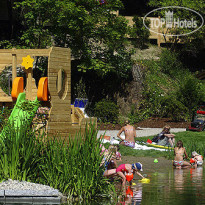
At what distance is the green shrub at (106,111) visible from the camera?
28250 mm

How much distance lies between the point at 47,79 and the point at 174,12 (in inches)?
996

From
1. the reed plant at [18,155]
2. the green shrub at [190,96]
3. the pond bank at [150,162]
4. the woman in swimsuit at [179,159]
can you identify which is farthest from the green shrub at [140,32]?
the reed plant at [18,155]

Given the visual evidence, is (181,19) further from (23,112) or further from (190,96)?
(23,112)

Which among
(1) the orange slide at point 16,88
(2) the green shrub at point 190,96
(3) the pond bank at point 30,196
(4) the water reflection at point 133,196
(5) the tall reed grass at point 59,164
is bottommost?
(2) the green shrub at point 190,96

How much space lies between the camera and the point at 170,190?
1122cm

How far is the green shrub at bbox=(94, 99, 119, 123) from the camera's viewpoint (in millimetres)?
28250

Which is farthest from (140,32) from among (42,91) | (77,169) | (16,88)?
(77,169)

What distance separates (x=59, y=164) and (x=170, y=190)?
2781 mm

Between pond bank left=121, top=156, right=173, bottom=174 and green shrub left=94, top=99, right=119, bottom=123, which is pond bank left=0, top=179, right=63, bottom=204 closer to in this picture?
pond bank left=121, top=156, right=173, bottom=174

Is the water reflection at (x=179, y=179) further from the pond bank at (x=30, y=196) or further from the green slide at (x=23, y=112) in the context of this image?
the green slide at (x=23, y=112)

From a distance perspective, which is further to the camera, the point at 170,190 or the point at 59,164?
the point at 170,190

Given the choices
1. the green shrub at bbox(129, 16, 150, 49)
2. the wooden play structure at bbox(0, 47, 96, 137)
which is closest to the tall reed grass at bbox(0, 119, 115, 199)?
the wooden play structure at bbox(0, 47, 96, 137)

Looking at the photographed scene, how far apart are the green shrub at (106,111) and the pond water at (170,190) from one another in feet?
44.6

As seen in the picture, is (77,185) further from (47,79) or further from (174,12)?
(174,12)
